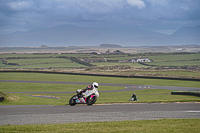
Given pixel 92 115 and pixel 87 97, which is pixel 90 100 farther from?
pixel 92 115

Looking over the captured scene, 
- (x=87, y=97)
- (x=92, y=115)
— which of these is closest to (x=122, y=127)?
(x=92, y=115)

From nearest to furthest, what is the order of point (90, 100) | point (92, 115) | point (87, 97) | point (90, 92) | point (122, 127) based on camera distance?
point (122, 127)
point (92, 115)
point (90, 92)
point (87, 97)
point (90, 100)

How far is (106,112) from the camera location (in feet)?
56.0

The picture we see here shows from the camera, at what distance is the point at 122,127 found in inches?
494

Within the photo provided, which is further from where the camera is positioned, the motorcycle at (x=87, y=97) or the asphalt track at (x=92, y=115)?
the motorcycle at (x=87, y=97)

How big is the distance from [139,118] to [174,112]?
2.89 meters

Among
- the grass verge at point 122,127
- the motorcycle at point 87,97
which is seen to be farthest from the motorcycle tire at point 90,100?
the grass verge at point 122,127

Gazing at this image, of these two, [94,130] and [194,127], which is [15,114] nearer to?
[94,130]

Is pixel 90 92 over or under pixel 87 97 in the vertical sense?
over

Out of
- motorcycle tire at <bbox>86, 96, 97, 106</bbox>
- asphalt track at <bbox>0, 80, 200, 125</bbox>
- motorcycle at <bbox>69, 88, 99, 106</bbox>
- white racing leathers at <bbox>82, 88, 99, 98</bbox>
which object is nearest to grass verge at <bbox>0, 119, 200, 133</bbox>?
asphalt track at <bbox>0, 80, 200, 125</bbox>

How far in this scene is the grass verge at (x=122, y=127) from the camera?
39.1 feet

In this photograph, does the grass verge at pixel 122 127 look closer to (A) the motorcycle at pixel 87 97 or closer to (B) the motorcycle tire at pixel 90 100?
(A) the motorcycle at pixel 87 97

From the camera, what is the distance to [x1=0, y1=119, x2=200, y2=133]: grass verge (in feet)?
39.1

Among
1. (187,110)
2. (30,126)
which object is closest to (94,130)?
(30,126)
